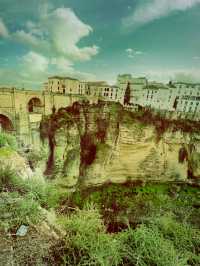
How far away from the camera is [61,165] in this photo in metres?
11.6

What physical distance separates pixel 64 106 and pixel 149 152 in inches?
266

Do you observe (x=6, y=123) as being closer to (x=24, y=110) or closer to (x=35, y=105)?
(x=24, y=110)

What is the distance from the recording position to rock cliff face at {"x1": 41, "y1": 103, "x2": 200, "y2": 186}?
39.5 ft

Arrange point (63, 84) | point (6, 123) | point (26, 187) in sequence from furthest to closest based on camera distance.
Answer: point (63, 84) → point (6, 123) → point (26, 187)

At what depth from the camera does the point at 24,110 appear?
11109 millimetres

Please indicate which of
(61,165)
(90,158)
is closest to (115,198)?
(90,158)

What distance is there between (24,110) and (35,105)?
1.03 meters

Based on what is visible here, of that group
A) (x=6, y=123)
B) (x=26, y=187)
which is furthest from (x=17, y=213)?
(x=6, y=123)

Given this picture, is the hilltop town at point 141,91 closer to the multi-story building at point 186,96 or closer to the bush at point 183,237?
the multi-story building at point 186,96

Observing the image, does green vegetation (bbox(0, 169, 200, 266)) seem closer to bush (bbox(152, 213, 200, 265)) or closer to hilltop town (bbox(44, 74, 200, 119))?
bush (bbox(152, 213, 200, 265))

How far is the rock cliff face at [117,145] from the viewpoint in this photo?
12055 millimetres

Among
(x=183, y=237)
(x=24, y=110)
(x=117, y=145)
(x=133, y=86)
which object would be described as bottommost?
(x=117, y=145)

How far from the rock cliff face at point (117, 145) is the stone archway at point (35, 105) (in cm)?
100

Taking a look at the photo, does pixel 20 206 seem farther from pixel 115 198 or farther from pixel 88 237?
pixel 115 198
